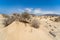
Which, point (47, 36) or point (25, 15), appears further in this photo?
point (25, 15)

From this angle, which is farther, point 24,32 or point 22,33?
point 24,32

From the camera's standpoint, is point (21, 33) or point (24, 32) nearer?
point (21, 33)

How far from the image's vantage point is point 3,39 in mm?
9914

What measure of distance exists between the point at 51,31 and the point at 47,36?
133 centimetres

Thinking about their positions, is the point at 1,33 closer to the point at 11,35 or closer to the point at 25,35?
the point at 11,35

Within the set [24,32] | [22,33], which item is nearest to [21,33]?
[22,33]

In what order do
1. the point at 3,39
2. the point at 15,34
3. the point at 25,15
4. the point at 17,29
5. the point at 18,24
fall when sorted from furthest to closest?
the point at 25,15 → the point at 18,24 → the point at 17,29 → the point at 15,34 → the point at 3,39

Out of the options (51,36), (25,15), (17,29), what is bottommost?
(51,36)

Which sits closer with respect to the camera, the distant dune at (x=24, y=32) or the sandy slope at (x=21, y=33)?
the sandy slope at (x=21, y=33)

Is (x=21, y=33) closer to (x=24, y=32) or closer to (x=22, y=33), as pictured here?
(x=22, y=33)

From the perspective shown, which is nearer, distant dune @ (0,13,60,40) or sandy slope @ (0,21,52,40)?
sandy slope @ (0,21,52,40)

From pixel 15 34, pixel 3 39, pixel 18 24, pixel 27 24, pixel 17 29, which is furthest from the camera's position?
pixel 27 24

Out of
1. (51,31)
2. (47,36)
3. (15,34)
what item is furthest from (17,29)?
(51,31)

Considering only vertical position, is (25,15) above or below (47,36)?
above
